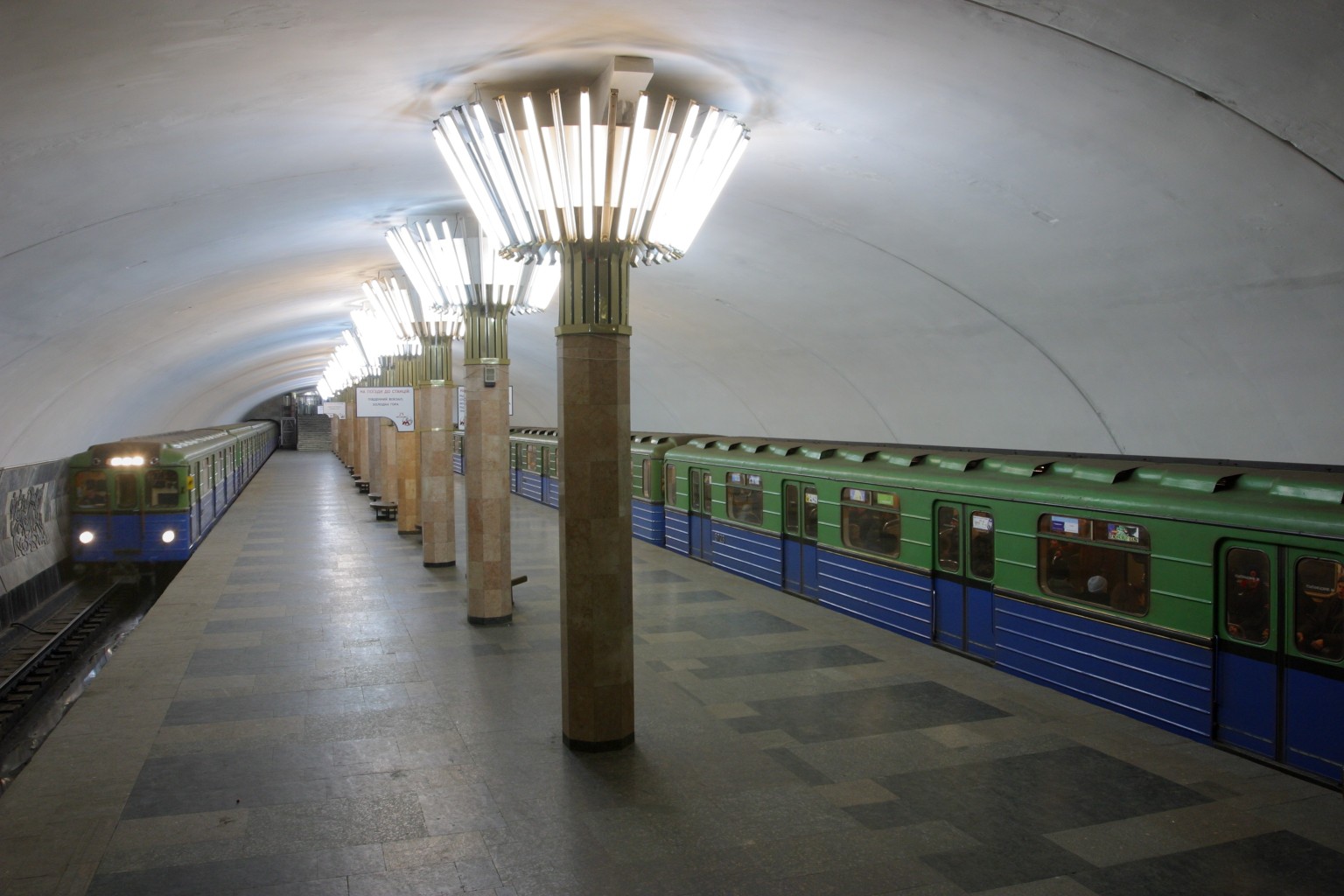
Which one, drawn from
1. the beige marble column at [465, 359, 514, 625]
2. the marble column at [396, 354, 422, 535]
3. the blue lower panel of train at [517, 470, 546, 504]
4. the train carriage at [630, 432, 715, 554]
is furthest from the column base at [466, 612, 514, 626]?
the blue lower panel of train at [517, 470, 546, 504]

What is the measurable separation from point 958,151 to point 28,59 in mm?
6629

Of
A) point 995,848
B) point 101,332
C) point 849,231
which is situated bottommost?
point 995,848

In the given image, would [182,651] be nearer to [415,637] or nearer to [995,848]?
[415,637]

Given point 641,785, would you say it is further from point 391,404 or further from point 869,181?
point 391,404

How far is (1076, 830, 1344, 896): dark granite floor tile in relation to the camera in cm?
503

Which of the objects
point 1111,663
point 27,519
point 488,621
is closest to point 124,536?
point 27,519

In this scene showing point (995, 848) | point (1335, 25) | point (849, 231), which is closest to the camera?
point (1335, 25)

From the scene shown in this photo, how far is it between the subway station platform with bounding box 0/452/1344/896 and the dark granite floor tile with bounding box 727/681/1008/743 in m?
0.04

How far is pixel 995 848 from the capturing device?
18.1 feet

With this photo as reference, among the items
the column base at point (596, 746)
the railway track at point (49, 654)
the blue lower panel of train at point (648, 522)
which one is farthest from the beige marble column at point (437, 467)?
the column base at point (596, 746)

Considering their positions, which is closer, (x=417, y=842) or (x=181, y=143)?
(x=417, y=842)

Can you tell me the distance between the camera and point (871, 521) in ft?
37.3

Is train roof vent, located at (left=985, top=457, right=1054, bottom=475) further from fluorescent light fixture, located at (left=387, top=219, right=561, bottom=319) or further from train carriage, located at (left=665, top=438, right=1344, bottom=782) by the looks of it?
fluorescent light fixture, located at (left=387, top=219, right=561, bottom=319)

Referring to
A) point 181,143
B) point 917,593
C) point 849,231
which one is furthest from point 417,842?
point 849,231
